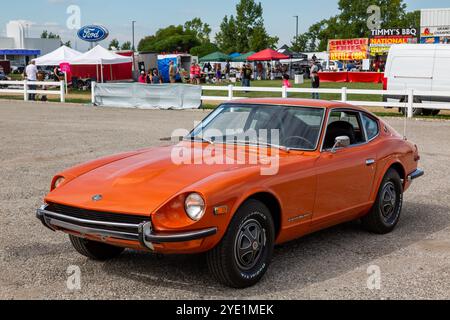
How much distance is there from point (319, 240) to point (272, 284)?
150cm

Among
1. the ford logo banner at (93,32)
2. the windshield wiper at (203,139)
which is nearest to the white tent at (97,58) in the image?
the ford logo banner at (93,32)

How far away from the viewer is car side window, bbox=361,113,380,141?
6477 mm

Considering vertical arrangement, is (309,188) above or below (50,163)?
above

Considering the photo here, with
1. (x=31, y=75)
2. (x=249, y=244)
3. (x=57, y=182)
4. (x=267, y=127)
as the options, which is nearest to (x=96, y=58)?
(x=31, y=75)

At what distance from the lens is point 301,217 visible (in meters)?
5.21

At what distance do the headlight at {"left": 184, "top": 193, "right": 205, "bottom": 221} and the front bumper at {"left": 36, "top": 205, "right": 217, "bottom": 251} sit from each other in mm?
131

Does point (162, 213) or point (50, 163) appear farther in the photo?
point (50, 163)

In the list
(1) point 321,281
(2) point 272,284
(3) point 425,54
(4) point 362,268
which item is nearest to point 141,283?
(2) point 272,284

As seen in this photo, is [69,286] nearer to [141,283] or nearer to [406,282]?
[141,283]

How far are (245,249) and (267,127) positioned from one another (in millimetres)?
1528

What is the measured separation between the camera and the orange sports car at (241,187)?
4379 millimetres

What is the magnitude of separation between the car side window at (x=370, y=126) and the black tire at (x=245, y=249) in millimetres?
2148

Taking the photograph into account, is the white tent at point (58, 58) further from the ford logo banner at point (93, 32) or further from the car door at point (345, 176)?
the car door at point (345, 176)

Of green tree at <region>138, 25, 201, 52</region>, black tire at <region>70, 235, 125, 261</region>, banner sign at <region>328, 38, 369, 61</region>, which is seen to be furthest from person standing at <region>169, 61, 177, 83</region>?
green tree at <region>138, 25, 201, 52</region>
